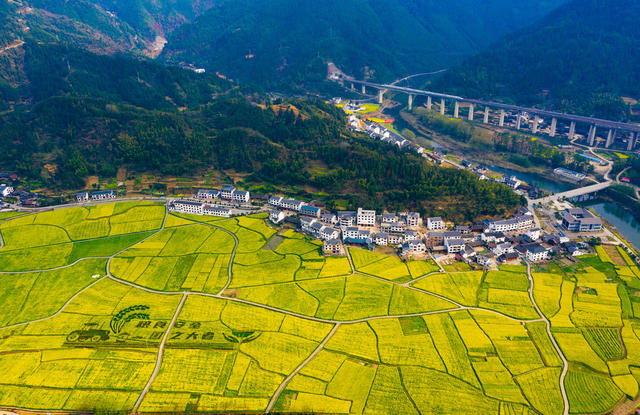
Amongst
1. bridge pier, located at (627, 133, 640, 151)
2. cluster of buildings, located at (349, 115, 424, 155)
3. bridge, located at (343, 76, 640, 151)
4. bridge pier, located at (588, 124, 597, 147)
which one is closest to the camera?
bridge pier, located at (627, 133, 640, 151)

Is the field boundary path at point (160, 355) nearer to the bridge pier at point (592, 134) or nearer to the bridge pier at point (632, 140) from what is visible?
the bridge pier at point (592, 134)

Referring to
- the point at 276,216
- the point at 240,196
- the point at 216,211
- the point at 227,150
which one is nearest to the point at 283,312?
the point at 276,216

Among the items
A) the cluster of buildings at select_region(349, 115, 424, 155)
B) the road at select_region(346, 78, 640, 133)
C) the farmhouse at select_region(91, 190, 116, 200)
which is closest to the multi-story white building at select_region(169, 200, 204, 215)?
the farmhouse at select_region(91, 190, 116, 200)

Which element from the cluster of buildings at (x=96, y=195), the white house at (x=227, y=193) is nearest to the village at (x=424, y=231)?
the white house at (x=227, y=193)

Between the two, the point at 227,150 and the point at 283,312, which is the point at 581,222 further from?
the point at 227,150

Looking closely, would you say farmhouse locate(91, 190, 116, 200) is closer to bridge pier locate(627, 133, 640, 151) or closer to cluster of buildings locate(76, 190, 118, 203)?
cluster of buildings locate(76, 190, 118, 203)

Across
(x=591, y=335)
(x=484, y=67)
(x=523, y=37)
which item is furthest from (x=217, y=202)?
(x=523, y=37)
